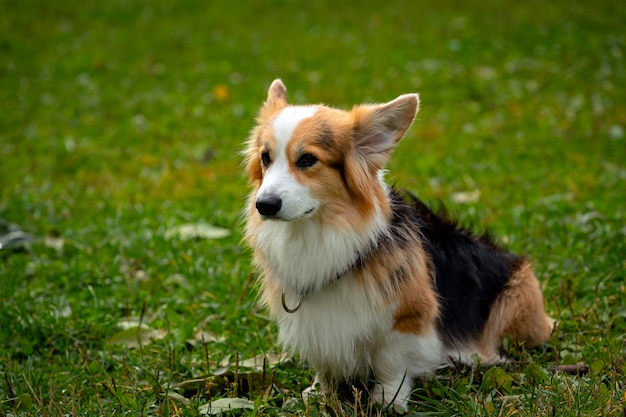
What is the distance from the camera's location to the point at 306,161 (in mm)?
3061

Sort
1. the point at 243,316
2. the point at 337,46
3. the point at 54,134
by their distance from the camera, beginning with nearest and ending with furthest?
the point at 243,316 → the point at 54,134 → the point at 337,46

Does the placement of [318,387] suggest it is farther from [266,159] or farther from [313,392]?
[266,159]

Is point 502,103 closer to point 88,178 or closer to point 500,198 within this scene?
point 500,198

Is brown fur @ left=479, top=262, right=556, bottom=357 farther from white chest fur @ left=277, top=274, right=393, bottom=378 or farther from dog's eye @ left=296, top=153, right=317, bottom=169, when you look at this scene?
dog's eye @ left=296, top=153, right=317, bottom=169

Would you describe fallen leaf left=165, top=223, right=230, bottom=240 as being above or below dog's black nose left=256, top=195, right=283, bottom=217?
below

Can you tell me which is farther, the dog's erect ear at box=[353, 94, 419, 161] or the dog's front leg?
the dog's front leg

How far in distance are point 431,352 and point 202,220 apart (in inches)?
108

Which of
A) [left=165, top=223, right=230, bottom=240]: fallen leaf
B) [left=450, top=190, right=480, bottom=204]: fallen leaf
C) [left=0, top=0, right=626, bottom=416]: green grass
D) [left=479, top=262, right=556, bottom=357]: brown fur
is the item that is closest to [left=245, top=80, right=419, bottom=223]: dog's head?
[left=0, top=0, right=626, bottom=416]: green grass

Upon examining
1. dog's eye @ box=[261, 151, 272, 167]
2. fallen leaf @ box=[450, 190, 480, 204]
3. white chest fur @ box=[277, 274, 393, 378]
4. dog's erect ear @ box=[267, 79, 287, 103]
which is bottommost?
fallen leaf @ box=[450, 190, 480, 204]

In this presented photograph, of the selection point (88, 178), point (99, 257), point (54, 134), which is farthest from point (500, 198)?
point (54, 134)

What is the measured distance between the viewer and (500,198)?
5750 millimetres

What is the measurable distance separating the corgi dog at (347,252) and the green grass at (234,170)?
7.6 inches

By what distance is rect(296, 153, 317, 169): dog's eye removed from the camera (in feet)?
10.0

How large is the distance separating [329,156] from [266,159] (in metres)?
0.30
